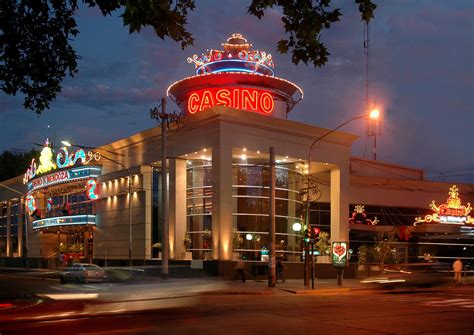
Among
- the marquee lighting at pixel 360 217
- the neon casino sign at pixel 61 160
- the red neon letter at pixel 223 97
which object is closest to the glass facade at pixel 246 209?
the red neon letter at pixel 223 97

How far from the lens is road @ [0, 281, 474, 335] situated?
31.5 feet

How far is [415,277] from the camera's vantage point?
31.7 meters

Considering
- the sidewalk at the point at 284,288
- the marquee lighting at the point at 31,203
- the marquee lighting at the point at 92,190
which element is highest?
the marquee lighting at the point at 92,190

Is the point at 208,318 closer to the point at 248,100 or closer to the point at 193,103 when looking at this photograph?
the point at 248,100

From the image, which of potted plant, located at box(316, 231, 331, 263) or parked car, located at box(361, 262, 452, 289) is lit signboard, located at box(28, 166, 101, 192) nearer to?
potted plant, located at box(316, 231, 331, 263)

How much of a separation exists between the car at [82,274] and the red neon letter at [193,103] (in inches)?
593

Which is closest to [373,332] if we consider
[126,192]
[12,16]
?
[12,16]

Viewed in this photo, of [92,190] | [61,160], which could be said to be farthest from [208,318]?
[61,160]

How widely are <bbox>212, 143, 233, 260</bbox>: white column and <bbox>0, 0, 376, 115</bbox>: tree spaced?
29404 mm

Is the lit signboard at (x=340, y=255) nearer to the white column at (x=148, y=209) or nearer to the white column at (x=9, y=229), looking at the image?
the white column at (x=148, y=209)

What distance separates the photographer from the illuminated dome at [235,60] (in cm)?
4550

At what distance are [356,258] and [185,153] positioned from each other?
1916 centimetres

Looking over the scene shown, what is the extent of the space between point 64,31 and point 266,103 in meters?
36.1

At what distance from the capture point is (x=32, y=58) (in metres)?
9.34
